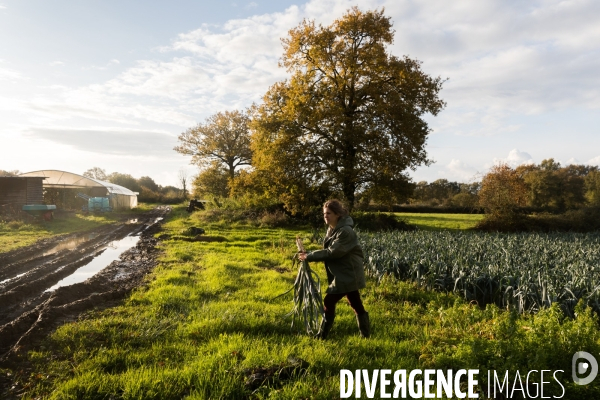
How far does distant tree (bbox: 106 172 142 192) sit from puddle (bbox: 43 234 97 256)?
57486 mm

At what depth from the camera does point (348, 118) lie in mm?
21016

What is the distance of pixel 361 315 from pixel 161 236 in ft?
49.6

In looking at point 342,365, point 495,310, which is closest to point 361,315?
point 342,365

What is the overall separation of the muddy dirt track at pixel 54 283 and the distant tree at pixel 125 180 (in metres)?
60.4

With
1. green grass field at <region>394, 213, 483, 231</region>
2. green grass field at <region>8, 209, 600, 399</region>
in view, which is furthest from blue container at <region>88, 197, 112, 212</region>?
green grass field at <region>8, 209, 600, 399</region>

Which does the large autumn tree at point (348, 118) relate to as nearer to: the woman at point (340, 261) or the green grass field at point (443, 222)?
the green grass field at point (443, 222)

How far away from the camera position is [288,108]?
21688 mm

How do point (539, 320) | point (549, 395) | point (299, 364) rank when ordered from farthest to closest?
point (539, 320), point (299, 364), point (549, 395)

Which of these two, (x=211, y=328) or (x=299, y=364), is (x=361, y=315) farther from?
(x=211, y=328)

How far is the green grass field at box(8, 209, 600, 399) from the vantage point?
389cm

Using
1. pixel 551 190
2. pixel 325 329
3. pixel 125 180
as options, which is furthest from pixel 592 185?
pixel 125 180

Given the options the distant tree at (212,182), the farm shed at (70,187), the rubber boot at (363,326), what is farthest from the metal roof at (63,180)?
the rubber boot at (363,326)

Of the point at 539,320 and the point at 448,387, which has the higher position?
the point at 539,320

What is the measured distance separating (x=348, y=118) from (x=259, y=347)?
698 inches
